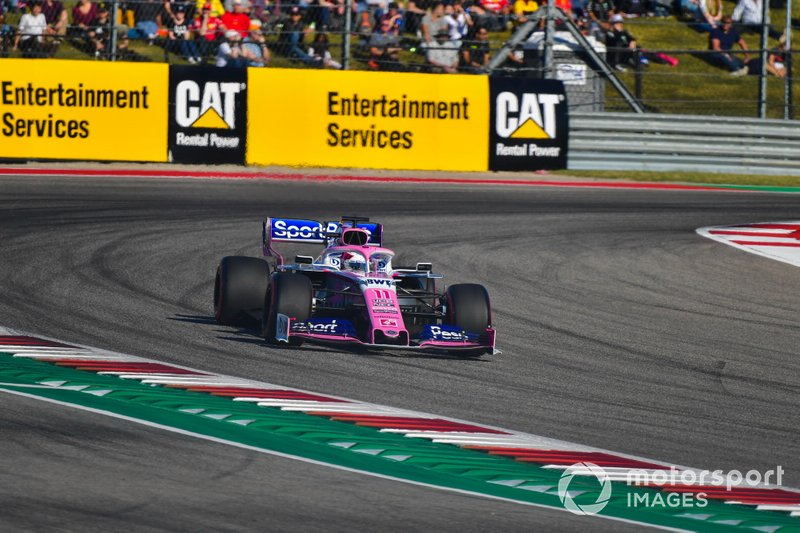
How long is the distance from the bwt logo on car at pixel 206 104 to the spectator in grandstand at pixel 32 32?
234 centimetres

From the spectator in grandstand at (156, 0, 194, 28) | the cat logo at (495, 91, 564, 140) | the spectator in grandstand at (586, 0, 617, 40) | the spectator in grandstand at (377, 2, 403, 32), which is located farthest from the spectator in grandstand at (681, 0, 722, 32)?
the spectator in grandstand at (156, 0, 194, 28)

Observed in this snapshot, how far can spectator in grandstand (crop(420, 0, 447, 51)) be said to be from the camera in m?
23.6

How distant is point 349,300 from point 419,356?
0.68 meters

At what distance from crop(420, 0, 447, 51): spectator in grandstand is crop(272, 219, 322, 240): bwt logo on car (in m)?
12.5

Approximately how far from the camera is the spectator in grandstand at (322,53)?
23.0 meters

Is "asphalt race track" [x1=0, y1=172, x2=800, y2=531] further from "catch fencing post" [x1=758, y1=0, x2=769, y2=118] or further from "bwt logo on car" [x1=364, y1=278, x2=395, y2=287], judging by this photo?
"catch fencing post" [x1=758, y1=0, x2=769, y2=118]

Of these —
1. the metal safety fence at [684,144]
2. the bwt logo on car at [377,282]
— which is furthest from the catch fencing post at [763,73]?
the bwt logo on car at [377,282]

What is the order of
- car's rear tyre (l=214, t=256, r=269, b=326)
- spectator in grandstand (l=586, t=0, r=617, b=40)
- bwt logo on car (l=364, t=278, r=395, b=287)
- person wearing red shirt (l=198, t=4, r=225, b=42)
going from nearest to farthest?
bwt logo on car (l=364, t=278, r=395, b=287) < car's rear tyre (l=214, t=256, r=269, b=326) < person wearing red shirt (l=198, t=4, r=225, b=42) < spectator in grandstand (l=586, t=0, r=617, b=40)

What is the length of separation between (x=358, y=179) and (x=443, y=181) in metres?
1.37

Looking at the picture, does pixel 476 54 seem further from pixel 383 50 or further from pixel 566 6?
pixel 566 6

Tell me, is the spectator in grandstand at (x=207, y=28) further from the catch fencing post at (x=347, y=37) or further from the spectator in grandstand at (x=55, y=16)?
the spectator in grandstand at (x=55, y=16)

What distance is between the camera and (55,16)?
22031 mm

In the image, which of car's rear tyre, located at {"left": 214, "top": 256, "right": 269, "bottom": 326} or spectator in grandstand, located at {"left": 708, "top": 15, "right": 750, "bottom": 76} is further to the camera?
spectator in grandstand, located at {"left": 708, "top": 15, "right": 750, "bottom": 76}

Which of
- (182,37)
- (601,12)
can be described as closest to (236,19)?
(182,37)
